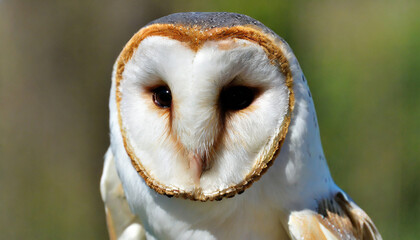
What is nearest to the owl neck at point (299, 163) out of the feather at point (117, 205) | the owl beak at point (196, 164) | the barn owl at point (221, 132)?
the barn owl at point (221, 132)

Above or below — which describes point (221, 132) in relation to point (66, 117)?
above

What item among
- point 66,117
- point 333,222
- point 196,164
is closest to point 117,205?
point 196,164

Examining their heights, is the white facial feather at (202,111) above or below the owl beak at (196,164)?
above

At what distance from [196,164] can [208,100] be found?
5.2 inches

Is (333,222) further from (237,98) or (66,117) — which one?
(66,117)

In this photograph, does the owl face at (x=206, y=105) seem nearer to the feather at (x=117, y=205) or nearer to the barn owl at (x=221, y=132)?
the barn owl at (x=221, y=132)

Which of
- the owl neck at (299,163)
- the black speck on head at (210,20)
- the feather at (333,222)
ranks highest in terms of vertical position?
the black speck on head at (210,20)

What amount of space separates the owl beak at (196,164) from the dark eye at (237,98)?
0.36 ft

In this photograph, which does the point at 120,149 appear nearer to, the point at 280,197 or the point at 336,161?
the point at 280,197

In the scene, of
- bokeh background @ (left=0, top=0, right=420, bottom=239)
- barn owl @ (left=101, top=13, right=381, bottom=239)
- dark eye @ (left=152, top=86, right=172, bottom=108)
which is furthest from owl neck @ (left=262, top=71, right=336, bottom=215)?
bokeh background @ (left=0, top=0, right=420, bottom=239)

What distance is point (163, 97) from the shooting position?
93 centimetres

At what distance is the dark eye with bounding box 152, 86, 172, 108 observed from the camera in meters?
0.93

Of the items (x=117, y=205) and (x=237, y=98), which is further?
(x=117, y=205)

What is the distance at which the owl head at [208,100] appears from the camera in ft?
2.80
